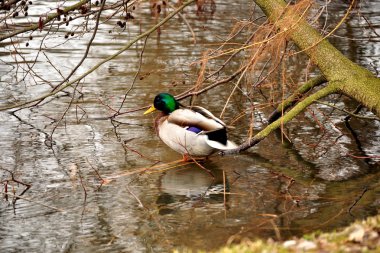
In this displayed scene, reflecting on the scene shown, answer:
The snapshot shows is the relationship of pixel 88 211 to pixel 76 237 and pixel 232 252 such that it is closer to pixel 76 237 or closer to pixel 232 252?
pixel 76 237

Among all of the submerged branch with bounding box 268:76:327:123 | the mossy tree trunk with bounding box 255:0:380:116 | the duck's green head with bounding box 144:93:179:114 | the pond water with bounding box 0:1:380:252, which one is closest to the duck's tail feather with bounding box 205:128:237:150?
the pond water with bounding box 0:1:380:252

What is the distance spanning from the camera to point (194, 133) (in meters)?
8.27

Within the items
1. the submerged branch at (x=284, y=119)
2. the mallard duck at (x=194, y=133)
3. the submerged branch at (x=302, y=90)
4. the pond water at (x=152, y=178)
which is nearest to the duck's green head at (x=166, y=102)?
the pond water at (x=152, y=178)

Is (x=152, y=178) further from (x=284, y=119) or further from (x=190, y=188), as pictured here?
(x=284, y=119)

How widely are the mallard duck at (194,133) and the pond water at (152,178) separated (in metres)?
0.19

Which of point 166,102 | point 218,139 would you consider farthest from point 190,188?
point 166,102

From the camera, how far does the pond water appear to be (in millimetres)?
6566

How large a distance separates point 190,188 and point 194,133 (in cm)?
75

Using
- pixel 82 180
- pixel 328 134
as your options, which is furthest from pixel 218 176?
pixel 328 134

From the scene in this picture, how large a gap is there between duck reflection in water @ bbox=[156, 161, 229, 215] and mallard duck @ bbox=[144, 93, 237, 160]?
20cm

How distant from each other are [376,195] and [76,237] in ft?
8.90

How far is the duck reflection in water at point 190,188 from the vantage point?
23.8 ft

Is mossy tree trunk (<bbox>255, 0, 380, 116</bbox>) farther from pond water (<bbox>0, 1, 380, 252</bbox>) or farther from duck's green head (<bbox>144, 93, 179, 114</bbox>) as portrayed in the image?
duck's green head (<bbox>144, 93, 179, 114</bbox>)

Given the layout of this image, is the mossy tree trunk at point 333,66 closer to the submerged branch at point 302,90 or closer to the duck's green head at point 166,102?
the submerged branch at point 302,90
